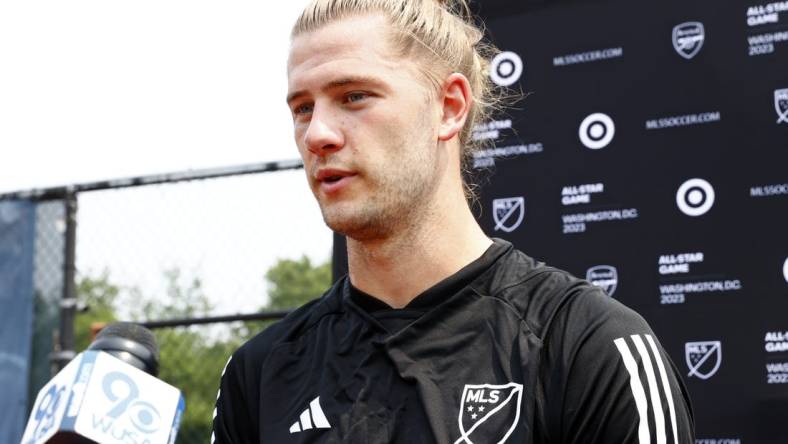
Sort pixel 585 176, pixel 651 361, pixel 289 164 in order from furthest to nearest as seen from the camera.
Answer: pixel 289 164 < pixel 585 176 < pixel 651 361

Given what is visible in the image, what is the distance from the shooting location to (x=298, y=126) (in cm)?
202

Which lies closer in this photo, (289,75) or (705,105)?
(289,75)

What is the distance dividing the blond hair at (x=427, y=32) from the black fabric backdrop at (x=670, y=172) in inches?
46.7

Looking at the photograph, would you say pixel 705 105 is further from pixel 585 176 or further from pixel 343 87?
pixel 343 87

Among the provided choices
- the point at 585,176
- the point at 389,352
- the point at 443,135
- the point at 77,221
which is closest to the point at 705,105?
the point at 585,176

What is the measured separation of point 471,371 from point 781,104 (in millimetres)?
2007

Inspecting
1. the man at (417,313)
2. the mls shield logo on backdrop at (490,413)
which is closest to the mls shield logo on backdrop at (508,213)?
the man at (417,313)

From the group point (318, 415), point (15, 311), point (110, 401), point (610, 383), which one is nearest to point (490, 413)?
point (610, 383)

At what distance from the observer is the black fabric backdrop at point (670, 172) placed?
3.39 metres

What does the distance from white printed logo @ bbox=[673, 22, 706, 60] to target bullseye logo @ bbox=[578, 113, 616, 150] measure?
333 millimetres

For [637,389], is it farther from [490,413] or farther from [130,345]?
[130,345]

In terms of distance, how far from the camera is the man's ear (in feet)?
6.76

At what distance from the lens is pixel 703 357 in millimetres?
3441

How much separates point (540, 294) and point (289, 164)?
A: 3082 millimetres
